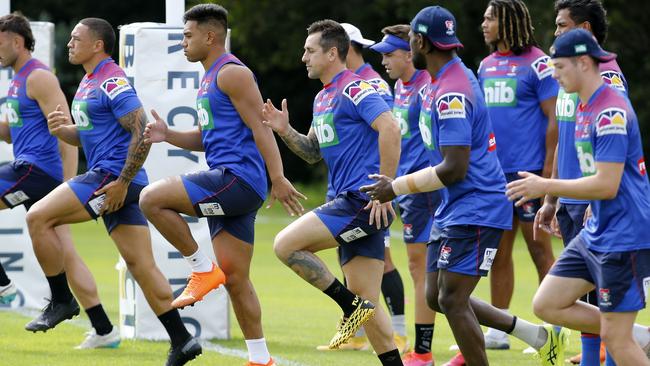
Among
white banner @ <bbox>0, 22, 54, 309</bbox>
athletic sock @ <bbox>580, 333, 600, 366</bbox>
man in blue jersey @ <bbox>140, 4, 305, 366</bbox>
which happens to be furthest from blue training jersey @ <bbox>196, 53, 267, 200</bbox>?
white banner @ <bbox>0, 22, 54, 309</bbox>

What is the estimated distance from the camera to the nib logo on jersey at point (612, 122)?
639 cm

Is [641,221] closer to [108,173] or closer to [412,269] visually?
[412,269]

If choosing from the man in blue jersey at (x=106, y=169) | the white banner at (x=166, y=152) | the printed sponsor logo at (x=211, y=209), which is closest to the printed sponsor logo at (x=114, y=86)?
the man in blue jersey at (x=106, y=169)

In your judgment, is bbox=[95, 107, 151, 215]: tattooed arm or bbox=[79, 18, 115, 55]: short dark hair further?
bbox=[79, 18, 115, 55]: short dark hair

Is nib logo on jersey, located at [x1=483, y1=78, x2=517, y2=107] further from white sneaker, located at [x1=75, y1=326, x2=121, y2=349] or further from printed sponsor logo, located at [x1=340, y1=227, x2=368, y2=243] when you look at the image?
white sneaker, located at [x1=75, y1=326, x2=121, y2=349]

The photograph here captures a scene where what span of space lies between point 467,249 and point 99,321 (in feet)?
12.4

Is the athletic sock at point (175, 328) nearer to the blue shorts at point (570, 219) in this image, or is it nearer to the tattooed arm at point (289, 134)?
the tattooed arm at point (289, 134)

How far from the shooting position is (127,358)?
9430mm

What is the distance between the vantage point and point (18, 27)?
10.3 m

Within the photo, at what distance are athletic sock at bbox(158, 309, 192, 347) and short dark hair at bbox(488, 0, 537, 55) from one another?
3258 mm

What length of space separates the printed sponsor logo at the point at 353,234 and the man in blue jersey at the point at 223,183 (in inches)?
14.5

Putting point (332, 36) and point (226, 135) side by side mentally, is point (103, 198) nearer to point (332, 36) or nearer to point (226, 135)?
point (226, 135)

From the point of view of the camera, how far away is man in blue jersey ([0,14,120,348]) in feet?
32.7

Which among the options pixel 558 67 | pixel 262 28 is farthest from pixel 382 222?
pixel 262 28
